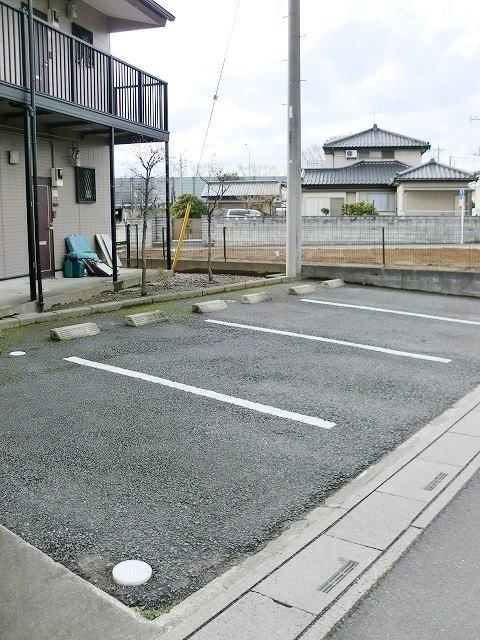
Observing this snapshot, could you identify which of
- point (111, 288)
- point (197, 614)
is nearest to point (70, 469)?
point (197, 614)

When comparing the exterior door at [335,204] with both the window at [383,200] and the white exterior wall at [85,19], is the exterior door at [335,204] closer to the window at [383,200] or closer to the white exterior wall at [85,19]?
the window at [383,200]

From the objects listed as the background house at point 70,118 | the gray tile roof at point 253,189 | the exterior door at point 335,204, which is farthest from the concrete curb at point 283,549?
the gray tile roof at point 253,189

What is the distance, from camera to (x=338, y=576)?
2926 mm

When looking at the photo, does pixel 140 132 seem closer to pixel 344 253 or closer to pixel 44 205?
pixel 44 205

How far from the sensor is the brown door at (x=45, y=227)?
500 inches

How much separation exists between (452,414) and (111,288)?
768 cm

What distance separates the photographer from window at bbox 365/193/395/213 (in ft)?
129

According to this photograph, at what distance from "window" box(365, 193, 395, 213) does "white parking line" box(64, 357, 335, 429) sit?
34.8 m

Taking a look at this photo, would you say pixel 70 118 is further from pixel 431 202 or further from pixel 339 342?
pixel 431 202

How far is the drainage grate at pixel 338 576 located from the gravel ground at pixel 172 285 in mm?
7602

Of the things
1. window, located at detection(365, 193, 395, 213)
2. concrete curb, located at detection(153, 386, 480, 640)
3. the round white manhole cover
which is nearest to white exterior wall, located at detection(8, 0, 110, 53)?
concrete curb, located at detection(153, 386, 480, 640)

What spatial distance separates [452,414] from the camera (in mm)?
5398

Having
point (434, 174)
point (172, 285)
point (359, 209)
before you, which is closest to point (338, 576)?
point (172, 285)

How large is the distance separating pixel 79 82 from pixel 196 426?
8.77 meters
